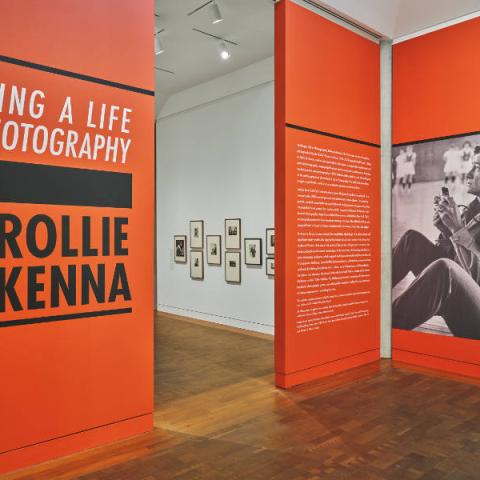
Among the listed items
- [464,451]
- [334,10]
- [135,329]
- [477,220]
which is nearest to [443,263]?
[477,220]

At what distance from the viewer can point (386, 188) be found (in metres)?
7.04

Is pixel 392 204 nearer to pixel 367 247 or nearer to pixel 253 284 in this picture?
pixel 367 247

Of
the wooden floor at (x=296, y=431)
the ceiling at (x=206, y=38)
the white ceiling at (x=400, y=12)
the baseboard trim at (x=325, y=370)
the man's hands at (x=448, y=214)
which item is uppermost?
the ceiling at (x=206, y=38)

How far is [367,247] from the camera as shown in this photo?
6.77 m

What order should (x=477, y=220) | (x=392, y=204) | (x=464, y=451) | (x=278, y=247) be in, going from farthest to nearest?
(x=392, y=204) → (x=477, y=220) → (x=278, y=247) → (x=464, y=451)

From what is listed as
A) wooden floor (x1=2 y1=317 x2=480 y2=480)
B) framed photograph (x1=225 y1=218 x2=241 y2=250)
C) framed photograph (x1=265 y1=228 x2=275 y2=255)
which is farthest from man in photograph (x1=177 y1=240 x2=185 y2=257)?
wooden floor (x1=2 y1=317 x2=480 y2=480)

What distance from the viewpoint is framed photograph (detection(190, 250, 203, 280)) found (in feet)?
33.7

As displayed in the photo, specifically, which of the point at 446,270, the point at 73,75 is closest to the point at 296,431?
the point at 446,270

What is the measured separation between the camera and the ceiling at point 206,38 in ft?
22.5

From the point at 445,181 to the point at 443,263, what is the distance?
3.51ft

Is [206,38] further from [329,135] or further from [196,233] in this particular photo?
[196,233]

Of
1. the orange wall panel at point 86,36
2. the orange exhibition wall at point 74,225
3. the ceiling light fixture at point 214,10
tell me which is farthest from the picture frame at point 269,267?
the orange wall panel at point 86,36

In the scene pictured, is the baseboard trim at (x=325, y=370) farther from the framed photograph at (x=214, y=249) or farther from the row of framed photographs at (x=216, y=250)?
the framed photograph at (x=214, y=249)

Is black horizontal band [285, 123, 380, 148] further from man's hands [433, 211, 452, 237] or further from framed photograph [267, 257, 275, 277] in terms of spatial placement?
framed photograph [267, 257, 275, 277]
